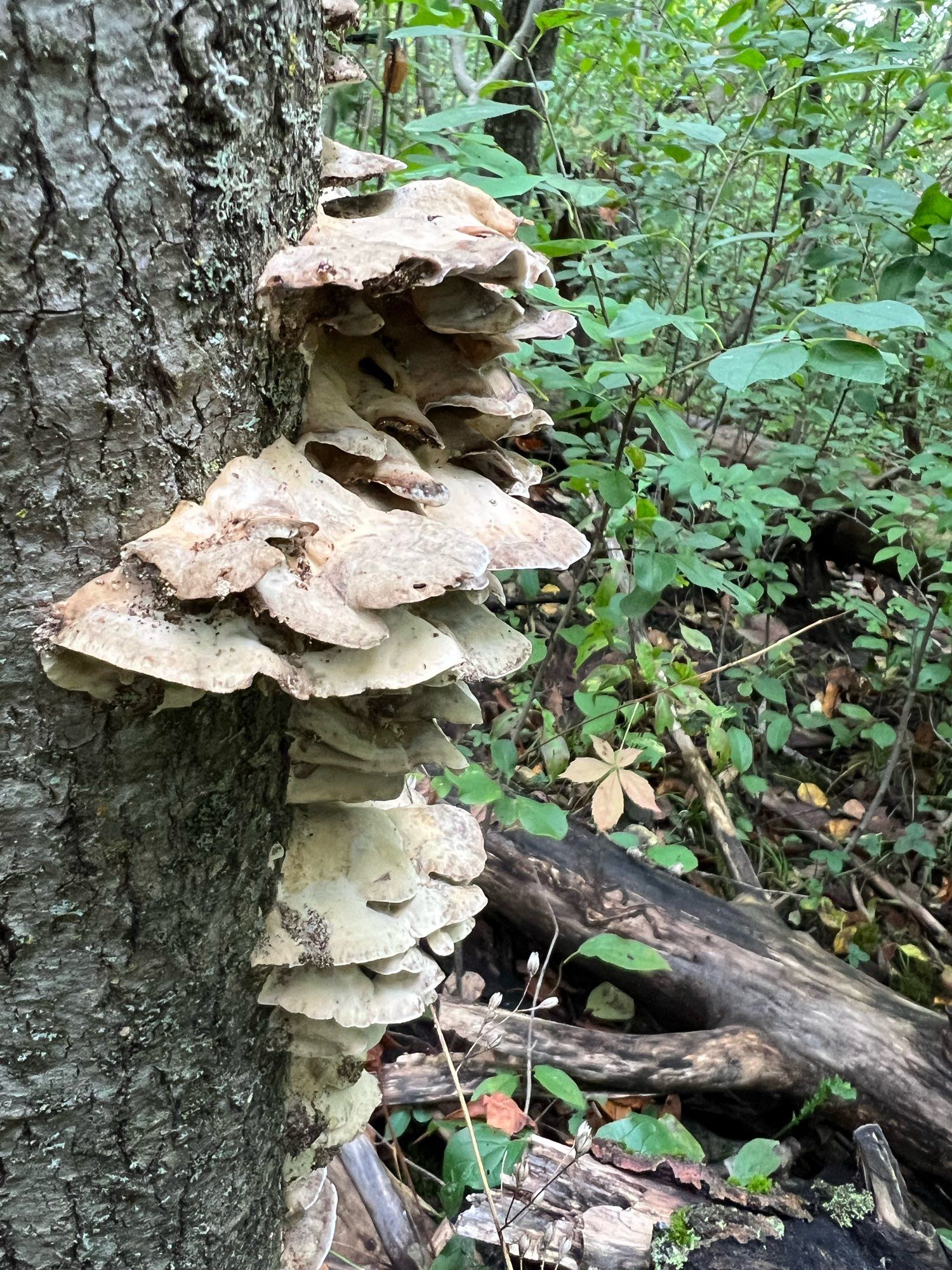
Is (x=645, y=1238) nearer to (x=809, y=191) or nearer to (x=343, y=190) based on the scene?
(x=343, y=190)

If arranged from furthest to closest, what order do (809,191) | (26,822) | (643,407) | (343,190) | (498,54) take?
(498,54)
(809,191)
(643,407)
(343,190)
(26,822)

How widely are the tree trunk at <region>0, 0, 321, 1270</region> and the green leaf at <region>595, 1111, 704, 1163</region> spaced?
1.29 meters

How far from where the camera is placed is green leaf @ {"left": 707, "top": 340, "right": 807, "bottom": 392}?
1.54 metres

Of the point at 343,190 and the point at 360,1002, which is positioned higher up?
the point at 343,190

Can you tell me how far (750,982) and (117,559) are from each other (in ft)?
8.77

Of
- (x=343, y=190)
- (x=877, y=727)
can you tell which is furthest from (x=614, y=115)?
(x=343, y=190)

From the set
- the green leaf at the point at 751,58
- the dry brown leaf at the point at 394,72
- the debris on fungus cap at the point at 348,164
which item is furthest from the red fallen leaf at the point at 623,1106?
the dry brown leaf at the point at 394,72

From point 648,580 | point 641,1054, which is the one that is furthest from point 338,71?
point 641,1054

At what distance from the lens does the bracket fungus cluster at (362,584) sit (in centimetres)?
87

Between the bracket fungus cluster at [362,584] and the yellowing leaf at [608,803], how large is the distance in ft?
3.47

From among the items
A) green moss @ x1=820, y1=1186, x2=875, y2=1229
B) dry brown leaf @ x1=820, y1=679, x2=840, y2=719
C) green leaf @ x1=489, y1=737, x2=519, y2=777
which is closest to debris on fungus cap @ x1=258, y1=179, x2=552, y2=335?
green leaf @ x1=489, y1=737, x2=519, y2=777

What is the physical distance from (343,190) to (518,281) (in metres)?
0.44

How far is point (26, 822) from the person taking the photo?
959mm

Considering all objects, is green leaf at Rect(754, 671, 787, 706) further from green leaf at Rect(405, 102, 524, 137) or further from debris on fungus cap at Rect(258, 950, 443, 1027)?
debris on fungus cap at Rect(258, 950, 443, 1027)
